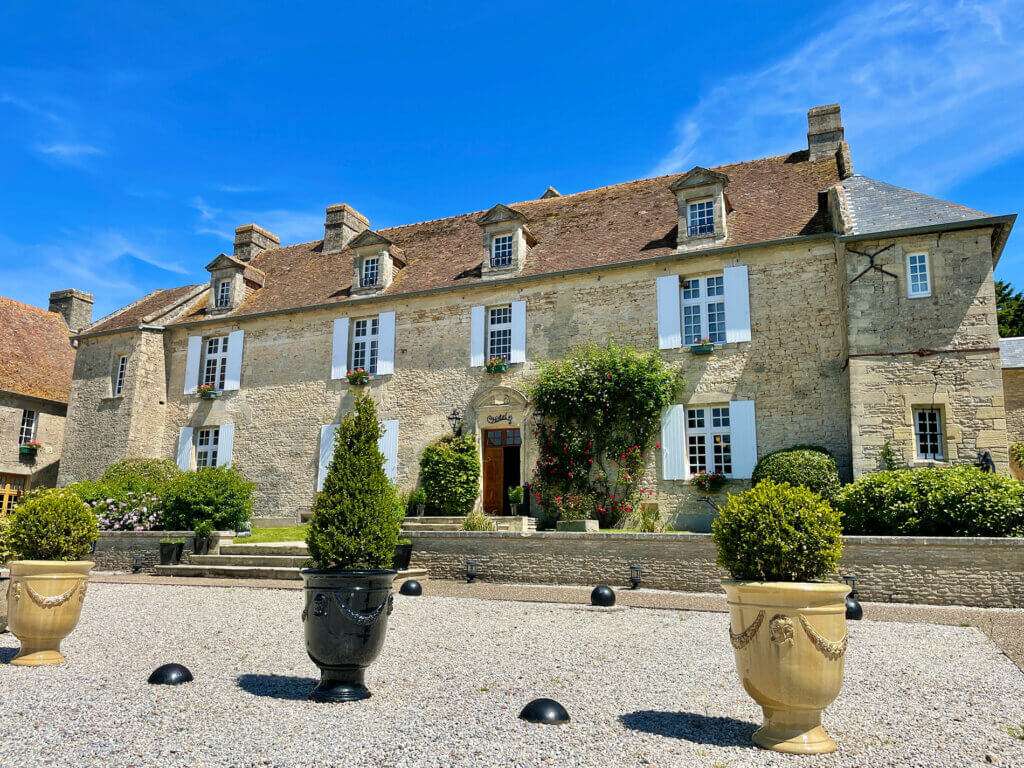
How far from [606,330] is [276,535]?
826cm

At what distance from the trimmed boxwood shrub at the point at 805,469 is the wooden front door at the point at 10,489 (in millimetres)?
20771

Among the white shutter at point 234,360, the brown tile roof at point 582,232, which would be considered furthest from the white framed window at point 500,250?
the white shutter at point 234,360

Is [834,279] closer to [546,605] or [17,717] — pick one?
[546,605]

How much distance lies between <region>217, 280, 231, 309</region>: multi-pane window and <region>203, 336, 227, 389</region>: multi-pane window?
98 cm

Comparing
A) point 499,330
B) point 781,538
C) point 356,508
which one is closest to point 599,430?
point 499,330

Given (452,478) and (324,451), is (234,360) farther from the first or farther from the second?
(452,478)

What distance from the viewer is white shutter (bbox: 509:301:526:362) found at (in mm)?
17422

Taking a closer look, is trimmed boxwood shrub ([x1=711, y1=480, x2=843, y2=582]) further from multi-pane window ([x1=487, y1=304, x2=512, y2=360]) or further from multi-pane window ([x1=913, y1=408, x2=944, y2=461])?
multi-pane window ([x1=487, y1=304, x2=512, y2=360])

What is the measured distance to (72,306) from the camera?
27.8 m

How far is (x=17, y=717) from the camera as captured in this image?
468 cm

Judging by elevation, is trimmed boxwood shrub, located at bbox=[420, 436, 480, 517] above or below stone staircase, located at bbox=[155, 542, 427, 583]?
above

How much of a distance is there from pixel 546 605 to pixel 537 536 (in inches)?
92.2

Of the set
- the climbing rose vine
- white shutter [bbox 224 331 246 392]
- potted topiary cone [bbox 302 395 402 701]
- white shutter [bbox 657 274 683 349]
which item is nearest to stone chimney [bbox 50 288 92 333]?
white shutter [bbox 224 331 246 392]

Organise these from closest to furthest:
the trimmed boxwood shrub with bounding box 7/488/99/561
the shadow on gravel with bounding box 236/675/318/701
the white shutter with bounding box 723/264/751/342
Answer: the shadow on gravel with bounding box 236/675/318/701, the trimmed boxwood shrub with bounding box 7/488/99/561, the white shutter with bounding box 723/264/751/342
